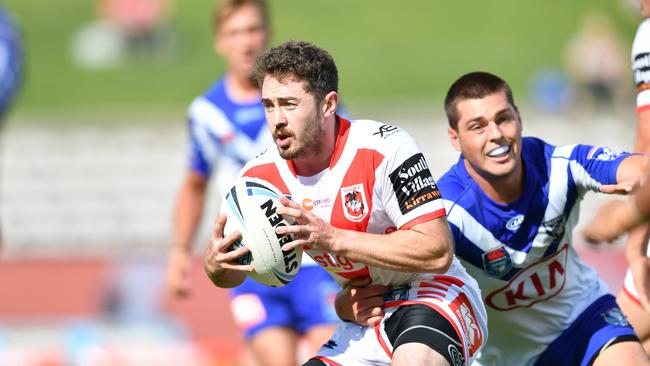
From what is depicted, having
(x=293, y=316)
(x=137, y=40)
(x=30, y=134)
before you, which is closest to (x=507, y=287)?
(x=293, y=316)

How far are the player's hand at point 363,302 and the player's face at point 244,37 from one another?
2.41 metres

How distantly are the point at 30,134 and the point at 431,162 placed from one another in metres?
6.79

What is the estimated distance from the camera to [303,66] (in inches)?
192

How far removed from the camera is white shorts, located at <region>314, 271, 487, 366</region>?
5.02m

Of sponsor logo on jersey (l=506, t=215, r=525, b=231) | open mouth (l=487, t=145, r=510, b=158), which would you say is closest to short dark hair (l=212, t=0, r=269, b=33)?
open mouth (l=487, t=145, r=510, b=158)

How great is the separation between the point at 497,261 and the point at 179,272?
2700 mm

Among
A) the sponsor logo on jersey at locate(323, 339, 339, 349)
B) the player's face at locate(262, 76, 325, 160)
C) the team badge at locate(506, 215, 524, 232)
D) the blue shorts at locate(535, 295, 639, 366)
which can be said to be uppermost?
the player's face at locate(262, 76, 325, 160)

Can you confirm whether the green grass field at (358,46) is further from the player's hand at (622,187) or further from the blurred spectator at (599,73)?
the player's hand at (622,187)

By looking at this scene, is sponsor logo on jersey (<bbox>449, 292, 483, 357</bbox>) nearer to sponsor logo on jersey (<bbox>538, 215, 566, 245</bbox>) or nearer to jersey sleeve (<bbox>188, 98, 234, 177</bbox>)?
sponsor logo on jersey (<bbox>538, 215, 566, 245</bbox>)

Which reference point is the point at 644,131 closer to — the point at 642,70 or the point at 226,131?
the point at 642,70

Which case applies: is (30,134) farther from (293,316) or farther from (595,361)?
(595,361)

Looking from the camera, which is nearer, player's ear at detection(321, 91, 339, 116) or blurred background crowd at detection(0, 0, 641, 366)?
player's ear at detection(321, 91, 339, 116)

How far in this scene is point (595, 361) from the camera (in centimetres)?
539

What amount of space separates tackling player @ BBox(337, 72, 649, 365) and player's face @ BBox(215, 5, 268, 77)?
2.18m
